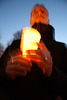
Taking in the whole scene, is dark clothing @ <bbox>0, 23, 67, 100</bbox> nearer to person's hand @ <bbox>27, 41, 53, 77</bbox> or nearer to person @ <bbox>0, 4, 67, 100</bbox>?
person @ <bbox>0, 4, 67, 100</bbox>

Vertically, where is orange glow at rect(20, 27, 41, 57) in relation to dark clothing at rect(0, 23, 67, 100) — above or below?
above

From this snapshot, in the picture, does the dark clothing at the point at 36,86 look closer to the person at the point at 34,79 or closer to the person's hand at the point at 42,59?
the person at the point at 34,79

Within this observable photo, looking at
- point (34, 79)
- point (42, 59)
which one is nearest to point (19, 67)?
point (42, 59)

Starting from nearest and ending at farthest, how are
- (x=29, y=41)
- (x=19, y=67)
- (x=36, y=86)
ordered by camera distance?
(x=19, y=67) → (x=29, y=41) → (x=36, y=86)

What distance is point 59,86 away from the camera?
32.4 inches

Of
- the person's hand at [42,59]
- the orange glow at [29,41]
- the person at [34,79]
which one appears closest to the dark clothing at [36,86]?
the person at [34,79]

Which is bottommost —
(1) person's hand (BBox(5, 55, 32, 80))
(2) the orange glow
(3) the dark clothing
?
(3) the dark clothing

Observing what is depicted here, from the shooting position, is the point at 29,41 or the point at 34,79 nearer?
the point at 29,41

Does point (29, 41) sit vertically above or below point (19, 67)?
above

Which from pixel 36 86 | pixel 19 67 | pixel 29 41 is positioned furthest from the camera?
pixel 36 86

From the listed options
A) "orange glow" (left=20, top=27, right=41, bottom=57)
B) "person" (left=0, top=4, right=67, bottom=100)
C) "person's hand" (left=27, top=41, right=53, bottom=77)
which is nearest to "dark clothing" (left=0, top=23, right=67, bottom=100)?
"person" (left=0, top=4, right=67, bottom=100)

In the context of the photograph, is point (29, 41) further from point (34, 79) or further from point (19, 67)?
point (34, 79)

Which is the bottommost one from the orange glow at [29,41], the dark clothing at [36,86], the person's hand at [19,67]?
the dark clothing at [36,86]

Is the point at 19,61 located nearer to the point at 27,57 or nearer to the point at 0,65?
the point at 27,57
